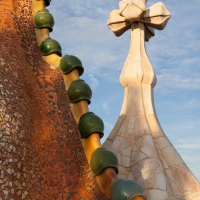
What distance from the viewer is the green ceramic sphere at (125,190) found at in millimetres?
3082

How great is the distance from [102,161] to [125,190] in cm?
42

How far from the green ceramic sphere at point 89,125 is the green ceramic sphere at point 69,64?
1.68ft

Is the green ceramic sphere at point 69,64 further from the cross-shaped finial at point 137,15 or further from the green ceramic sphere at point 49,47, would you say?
the cross-shaped finial at point 137,15

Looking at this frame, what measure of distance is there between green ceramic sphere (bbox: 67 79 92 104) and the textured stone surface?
89 millimetres

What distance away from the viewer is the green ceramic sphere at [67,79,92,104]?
12.7 feet

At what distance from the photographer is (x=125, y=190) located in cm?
313

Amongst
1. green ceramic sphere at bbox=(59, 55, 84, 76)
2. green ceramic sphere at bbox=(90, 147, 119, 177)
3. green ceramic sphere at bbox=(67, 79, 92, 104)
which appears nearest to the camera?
green ceramic sphere at bbox=(90, 147, 119, 177)

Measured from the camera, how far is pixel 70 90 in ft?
12.9

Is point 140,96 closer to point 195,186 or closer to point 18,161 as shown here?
point 195,186

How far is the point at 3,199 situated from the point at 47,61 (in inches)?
63.3

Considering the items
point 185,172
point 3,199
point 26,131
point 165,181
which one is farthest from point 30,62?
point 185,172

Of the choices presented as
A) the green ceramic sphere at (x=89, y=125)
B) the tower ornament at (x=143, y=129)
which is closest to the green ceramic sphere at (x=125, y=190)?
the green ceramic sphere at (x=89, y=125)

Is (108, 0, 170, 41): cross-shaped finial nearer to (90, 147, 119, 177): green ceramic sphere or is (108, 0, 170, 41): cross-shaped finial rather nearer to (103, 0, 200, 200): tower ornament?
(103, 0, 200, 200): tower ornament

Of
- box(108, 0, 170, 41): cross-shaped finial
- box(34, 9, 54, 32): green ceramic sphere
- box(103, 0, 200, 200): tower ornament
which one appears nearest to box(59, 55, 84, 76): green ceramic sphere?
box(34, 9, 54, 32): green ceramic sphere
